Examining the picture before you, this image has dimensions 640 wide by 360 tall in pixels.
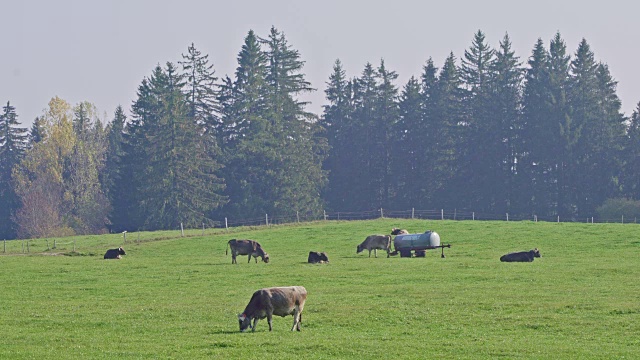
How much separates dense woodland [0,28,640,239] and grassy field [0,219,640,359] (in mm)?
49018

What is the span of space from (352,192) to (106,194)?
31.3 metres

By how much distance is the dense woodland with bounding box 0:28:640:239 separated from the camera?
113m

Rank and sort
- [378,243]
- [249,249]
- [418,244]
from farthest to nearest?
[378,243]
[418,244]
[249,249]

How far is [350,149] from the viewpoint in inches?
5000

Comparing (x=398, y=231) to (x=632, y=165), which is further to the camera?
(x=632, y=165)

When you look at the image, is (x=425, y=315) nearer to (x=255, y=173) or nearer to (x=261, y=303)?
(x=261, y=303)

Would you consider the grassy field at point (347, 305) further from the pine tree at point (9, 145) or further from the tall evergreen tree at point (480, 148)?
the pine tree at point (9, 145)

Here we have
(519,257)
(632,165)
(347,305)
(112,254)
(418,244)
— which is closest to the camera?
(347,305)

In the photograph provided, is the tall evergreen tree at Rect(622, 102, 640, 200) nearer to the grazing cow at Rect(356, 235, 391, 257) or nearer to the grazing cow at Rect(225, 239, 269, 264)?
the grazing cow at Rect(356, 235, 391, 257)

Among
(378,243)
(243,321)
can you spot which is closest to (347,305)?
(243,321)

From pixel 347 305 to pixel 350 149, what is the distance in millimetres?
92458

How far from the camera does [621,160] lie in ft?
370

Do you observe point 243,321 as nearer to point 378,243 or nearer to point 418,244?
point 418,244

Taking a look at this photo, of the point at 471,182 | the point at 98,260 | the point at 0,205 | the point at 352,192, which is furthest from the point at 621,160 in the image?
the point at 0,205
